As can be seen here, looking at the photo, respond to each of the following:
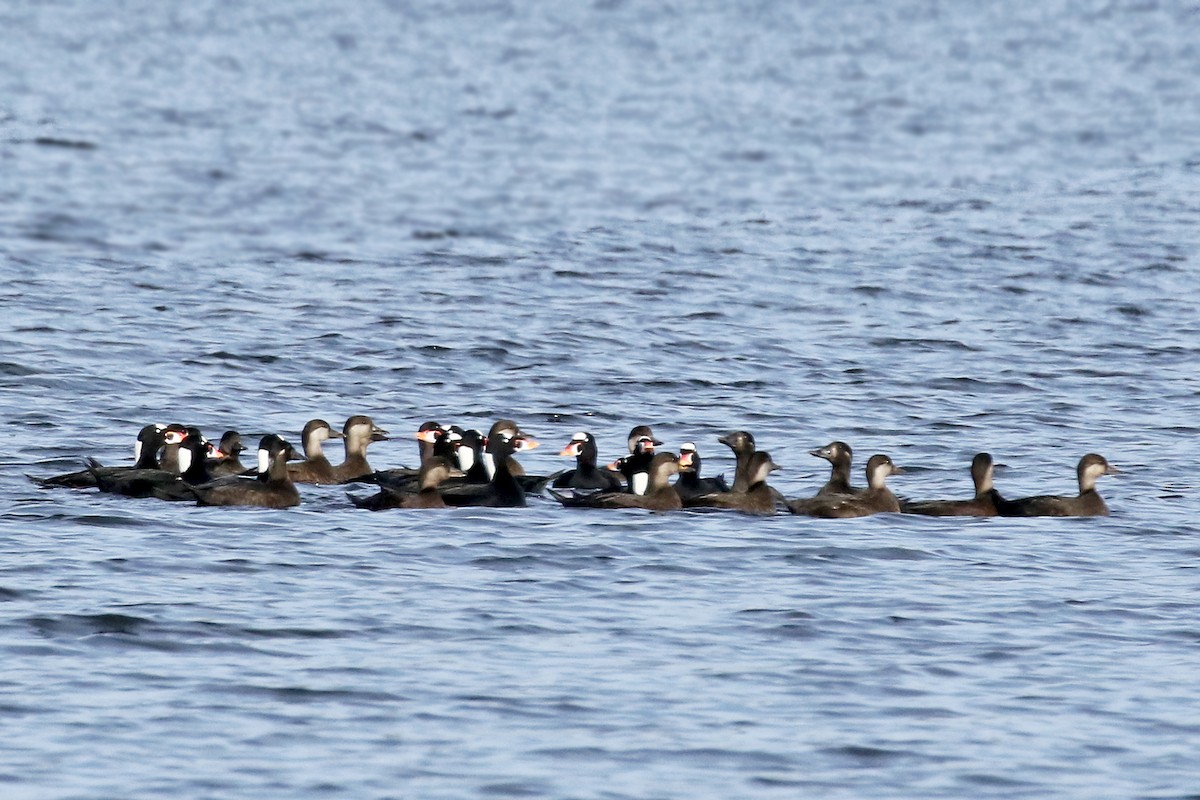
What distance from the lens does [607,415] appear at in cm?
2372

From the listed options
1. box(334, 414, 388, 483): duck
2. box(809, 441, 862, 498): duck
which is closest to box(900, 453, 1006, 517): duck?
box(809, 441, 862, 498): duck

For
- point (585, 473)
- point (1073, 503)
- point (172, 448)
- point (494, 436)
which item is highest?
point (494, 436)

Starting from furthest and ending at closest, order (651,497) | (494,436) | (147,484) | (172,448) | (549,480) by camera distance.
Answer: (549,480) < (172,448) < (494,436) < (651,497) < (147,484)

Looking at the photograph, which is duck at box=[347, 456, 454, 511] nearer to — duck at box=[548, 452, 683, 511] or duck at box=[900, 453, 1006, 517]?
duck at box=[548, 452, 683, 511]

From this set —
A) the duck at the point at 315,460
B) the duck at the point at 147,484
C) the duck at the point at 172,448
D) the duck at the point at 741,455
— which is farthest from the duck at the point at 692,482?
the duck at the point at 172,448

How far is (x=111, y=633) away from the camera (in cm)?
1445

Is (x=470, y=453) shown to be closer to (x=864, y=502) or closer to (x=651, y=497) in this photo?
(x=651, y=497)

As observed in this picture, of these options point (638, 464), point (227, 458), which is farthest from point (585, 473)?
point (227, 458)

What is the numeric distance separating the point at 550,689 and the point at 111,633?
2948 millimetres

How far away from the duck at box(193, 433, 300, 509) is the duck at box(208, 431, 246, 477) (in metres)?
1.01

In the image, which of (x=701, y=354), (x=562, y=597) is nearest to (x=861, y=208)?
(x=701, y=354)

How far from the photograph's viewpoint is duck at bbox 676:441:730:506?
763 inches

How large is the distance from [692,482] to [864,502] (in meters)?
1.55

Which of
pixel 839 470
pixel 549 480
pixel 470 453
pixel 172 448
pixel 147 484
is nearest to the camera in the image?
pixel 147 484
